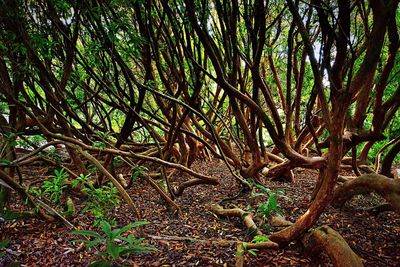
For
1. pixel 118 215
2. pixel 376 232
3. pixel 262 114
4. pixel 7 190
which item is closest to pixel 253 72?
pixel 262 114

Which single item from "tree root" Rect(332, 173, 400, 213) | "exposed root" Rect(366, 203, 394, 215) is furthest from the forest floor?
"tree root" Rect(332, 173, 400, 213)

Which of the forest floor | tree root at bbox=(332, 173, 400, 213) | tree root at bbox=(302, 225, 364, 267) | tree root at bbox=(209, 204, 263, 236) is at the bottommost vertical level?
the forest floor

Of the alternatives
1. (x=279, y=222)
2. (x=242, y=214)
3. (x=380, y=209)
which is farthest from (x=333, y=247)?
(x=380, y=209)

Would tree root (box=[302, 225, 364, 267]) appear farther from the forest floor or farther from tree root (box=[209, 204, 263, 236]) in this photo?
tree root (box=[209, 204, 263, 236])

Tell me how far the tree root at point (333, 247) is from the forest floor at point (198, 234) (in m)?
0.13

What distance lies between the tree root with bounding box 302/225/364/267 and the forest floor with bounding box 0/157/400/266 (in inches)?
5.2

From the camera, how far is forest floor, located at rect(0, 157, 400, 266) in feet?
6.01

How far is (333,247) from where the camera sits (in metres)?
1.47

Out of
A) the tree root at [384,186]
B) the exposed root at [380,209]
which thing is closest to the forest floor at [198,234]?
the exposed root at [380,209]

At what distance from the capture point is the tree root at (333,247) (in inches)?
53.9

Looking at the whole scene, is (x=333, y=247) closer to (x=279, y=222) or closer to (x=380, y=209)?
(x=279, y=222)

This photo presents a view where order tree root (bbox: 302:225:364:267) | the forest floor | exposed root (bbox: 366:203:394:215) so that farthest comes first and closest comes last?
exposed root (bbox: 366:203:394:215) < the forest floor < tree root (bbox: 302:225:364:267)

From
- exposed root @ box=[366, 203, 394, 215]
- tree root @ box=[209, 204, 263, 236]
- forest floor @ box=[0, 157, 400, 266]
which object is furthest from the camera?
exposed root @ box=[366, 203, 394, 215]

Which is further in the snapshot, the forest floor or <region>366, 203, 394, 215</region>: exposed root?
<region>366, 203, 394, 215</region>: exposed root
